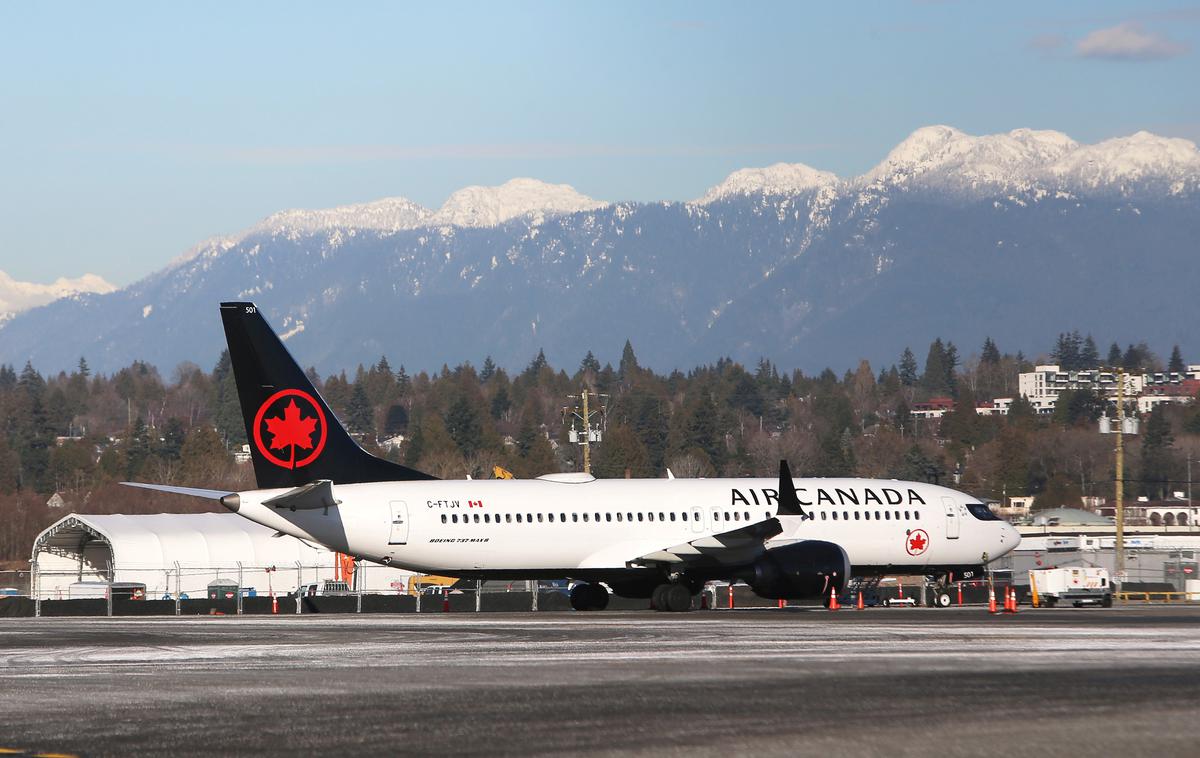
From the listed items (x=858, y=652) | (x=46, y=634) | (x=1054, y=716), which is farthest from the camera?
(x=46, y=634)

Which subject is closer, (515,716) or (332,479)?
(515,716)

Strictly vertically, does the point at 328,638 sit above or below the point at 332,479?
below

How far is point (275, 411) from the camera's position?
151ft

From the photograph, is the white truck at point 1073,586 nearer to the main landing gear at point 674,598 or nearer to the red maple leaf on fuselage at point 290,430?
the main landing gear at point 674,598

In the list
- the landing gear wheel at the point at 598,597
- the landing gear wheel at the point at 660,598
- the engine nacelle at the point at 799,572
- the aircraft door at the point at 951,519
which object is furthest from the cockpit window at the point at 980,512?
the landing gear wheel at the point at 598,597

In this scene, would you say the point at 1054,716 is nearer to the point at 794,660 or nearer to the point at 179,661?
the point at 794,660

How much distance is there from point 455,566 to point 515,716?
28385 mm

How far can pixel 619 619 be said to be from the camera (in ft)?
138

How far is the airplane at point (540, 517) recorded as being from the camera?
151ft

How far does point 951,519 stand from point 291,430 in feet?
63.2

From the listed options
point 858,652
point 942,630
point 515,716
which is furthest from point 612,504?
point 515,716

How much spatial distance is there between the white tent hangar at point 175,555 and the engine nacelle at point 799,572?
139ft

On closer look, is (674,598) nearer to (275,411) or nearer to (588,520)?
(588,520)

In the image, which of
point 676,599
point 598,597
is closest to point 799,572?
point 676,599
